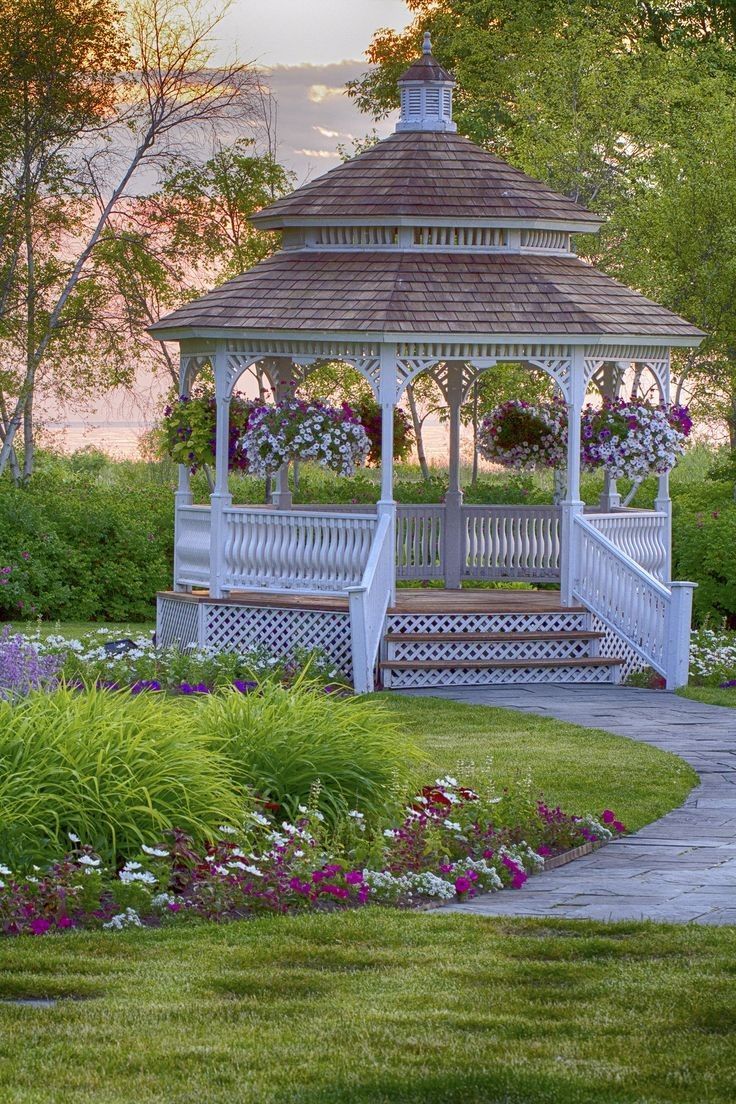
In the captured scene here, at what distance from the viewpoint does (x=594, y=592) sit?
1633cm

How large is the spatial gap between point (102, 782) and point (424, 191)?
34.2 ft

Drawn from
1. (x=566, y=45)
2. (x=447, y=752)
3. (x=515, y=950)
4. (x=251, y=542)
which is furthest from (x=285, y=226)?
(x=566, y=45)

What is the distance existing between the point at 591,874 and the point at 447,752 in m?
3.11

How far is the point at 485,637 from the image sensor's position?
1580 centimetres

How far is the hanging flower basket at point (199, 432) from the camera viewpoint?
674 inches

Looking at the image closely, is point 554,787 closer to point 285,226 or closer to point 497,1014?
point 497,1014

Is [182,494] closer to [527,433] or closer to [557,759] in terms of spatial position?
[527,433]

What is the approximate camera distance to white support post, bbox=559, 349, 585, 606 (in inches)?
642

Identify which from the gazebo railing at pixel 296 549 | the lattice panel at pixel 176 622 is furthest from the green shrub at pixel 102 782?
the lattice panel at pixel 176 622

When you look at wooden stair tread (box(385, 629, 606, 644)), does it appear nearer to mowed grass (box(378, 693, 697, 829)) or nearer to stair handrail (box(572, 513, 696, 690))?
stair handrail (box(572, 513, 696, 690))

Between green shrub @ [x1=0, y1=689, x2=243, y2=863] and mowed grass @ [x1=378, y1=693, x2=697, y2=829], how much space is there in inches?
66.8

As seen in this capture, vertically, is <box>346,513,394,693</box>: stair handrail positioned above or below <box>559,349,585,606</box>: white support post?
below

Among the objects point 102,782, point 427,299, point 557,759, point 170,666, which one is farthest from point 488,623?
point 102,782

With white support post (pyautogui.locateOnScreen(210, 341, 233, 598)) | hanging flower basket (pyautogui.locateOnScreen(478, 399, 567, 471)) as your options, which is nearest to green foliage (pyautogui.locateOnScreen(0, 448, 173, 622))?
white support post (pyautogui.locateOnScreen(210, 341, 233, 598))
